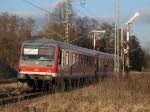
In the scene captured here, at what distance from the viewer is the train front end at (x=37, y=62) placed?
29141mm

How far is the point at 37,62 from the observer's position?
2973 cm

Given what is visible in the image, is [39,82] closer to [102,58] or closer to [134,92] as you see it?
[134,92]

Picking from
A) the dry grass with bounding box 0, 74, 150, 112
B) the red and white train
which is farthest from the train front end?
the dry grass with bounding box 0, 74, 150, 112

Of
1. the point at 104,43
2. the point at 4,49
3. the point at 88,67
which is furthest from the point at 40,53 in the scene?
the point at 104,43

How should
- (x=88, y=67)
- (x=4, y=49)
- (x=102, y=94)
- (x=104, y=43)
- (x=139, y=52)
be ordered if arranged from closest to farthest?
(x=102, y=94), (x=88, y=67), (x=4, y=49), (x=104, y=43), (x=139, y=52)

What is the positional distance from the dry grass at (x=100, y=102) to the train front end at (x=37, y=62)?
7619mm

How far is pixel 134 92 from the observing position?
806 inches

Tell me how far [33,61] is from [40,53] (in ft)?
2.13

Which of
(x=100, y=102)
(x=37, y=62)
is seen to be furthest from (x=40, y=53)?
(x=100, y=102)

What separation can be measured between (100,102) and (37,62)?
13808 millimetres

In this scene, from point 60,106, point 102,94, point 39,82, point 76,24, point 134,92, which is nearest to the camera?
point 60,106

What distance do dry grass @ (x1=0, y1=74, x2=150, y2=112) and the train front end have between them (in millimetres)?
7619

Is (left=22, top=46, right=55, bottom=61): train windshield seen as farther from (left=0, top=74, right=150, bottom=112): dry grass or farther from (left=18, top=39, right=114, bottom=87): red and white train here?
(left=0, top=74, right=150, bottom=112): dry grass

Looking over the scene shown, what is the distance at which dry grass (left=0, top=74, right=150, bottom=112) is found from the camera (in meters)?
15.0
